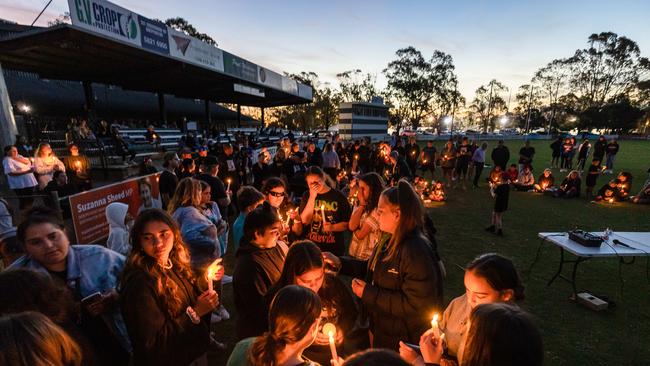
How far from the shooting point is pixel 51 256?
2.38m

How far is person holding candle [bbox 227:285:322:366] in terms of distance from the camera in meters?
1.59

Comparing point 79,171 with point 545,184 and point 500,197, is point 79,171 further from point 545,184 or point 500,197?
point 545,184

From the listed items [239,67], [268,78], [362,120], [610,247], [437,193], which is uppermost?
[239,67]

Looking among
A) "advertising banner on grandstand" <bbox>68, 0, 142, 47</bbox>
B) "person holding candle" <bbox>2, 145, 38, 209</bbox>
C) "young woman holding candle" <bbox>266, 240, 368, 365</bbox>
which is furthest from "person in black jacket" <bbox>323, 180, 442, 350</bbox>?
"advertising banner on grandstand" <bbox>68, 0, 142, 47</bbox>

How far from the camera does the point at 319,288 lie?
246cm

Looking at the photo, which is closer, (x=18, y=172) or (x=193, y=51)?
(x=18, y=172)

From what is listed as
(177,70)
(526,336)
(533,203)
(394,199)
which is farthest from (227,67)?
(526,336)

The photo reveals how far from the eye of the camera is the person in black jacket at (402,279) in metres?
2.27

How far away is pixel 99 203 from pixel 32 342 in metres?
6.20

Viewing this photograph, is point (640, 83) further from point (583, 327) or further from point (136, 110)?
point (136, 110)

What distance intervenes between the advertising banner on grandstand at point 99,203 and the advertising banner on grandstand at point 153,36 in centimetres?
899

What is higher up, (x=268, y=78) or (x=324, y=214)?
(x=268, y=78)

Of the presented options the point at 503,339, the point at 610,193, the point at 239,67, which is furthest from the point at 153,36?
the point at 610,193

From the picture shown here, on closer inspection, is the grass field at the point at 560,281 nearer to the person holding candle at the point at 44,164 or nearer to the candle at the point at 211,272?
the candle at the point at 211,272
